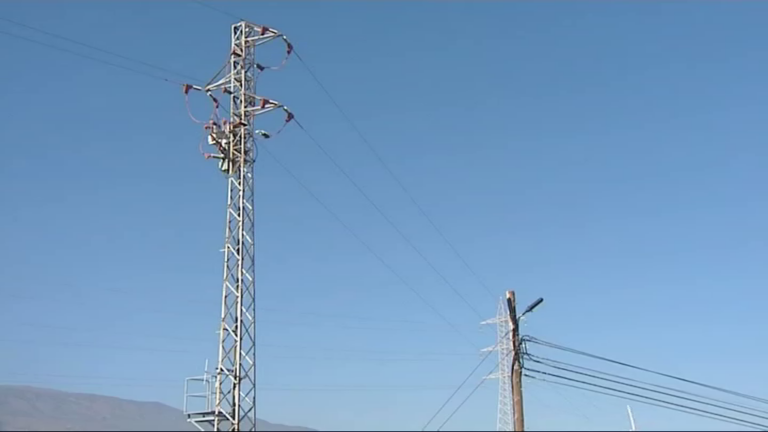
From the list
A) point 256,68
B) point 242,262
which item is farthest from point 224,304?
point 256,68

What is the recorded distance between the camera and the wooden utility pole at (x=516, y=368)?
33719mm

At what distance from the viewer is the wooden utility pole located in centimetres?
3372

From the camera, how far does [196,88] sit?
3669 centimetres

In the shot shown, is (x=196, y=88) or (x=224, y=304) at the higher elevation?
(x=196, y=88)

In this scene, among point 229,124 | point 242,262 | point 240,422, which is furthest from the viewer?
point 229,124

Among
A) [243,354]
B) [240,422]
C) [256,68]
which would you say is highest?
[256,68]

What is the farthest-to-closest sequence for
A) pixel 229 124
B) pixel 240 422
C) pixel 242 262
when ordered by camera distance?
1. pixel 229 124
2. pixel 242 262
3. pixel 240 422

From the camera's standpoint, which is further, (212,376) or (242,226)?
(242,226)

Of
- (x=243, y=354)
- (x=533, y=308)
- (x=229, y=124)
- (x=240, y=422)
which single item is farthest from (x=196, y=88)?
(x=533, y=308)

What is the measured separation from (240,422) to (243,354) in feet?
8.42

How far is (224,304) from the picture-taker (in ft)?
108

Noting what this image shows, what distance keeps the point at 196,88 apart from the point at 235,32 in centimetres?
308

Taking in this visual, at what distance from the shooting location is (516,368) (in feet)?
116

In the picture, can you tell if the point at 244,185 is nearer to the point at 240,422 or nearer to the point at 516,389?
the point at 240,422
